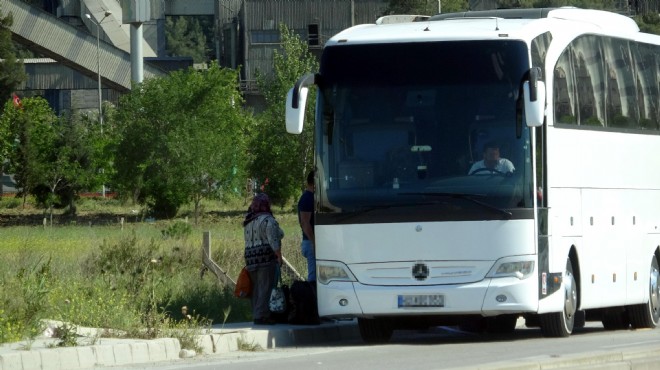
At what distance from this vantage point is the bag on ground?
60.3 feet

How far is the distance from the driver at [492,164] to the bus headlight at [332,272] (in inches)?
75.3

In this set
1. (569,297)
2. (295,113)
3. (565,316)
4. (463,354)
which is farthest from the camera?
(569,297)

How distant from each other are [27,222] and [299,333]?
170 feet

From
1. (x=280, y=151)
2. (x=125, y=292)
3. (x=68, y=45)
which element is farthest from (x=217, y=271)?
(x=280, y=151)

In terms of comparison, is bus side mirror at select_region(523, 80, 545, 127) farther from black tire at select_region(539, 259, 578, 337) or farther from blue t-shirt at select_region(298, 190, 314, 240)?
blue t-shirt at select_region(298, 190, 314, 240)

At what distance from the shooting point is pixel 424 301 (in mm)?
16234

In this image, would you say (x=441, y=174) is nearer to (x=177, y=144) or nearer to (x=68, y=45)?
(x=68, y=45)

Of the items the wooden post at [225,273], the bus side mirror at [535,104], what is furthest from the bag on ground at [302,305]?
the wooden post at [225,273]

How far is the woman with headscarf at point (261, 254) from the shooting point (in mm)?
18312

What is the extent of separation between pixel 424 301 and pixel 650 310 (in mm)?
5888

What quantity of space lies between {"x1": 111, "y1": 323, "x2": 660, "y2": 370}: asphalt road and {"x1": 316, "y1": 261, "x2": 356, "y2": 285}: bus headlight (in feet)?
2.78

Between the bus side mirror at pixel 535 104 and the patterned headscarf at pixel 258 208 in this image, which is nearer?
the bus side mirror at pixel 535 104

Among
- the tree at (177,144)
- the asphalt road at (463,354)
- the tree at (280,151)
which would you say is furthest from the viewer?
the tree at (280,151)

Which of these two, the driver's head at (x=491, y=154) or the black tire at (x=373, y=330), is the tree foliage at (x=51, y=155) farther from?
the driver's head at (x=491, y=154)
